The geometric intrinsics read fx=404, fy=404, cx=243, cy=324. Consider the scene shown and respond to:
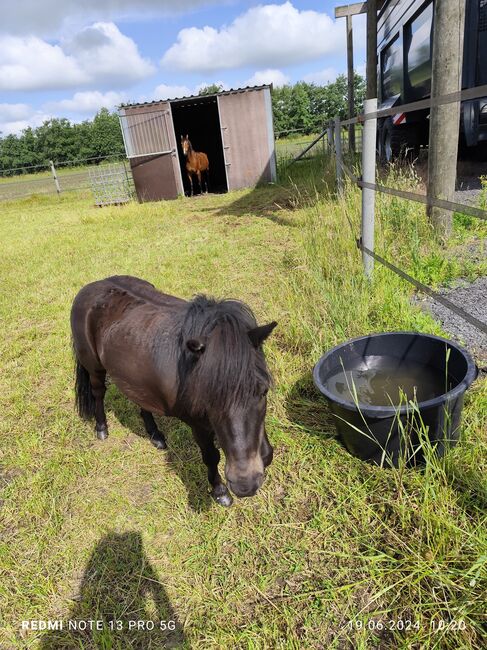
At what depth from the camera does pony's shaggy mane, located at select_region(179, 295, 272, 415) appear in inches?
62.3

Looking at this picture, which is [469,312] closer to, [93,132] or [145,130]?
[145,130]

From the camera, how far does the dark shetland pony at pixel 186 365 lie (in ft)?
5.20

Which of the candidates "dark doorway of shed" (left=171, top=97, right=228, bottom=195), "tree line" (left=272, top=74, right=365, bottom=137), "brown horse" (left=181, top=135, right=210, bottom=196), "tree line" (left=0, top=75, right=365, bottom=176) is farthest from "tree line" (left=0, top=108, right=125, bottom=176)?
"brown horse" (left=181, top=135, right=210, bottom=196)

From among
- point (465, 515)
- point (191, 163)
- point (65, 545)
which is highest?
point (191, 163)

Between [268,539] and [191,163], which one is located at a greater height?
[191,163]

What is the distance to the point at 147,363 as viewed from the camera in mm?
2180

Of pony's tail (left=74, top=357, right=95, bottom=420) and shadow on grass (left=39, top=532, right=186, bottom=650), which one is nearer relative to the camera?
shadow on grass (left=39, top=532, right=186, bottom=650)

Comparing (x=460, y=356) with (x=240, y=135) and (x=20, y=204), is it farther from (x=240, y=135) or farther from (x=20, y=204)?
(x=20, y=204)

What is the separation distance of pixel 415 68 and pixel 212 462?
8913 mm

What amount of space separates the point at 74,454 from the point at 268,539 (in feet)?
5.10

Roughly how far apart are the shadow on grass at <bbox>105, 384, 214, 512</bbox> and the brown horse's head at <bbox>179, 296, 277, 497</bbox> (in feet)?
2.63

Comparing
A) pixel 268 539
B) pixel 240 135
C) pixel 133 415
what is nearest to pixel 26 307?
pixel 133 415

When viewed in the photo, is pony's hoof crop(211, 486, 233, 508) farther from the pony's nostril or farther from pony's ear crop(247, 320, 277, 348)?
pony's ear crop(247, 320, 277, 348)

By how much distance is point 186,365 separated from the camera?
185cm
